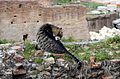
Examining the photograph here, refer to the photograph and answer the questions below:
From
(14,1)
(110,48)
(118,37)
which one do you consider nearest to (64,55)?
(110,48)

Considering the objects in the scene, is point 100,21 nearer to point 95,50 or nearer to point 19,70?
point 95,50

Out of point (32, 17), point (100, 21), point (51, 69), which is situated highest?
point (51, 69)

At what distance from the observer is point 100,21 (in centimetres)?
1667

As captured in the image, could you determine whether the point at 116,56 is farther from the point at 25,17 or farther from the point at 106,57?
the point at 25,17

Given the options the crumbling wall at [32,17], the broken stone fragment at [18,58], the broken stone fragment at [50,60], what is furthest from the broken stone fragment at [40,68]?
the crumbling wall at [32,17]

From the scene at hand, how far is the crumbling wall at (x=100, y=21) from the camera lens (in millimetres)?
16506

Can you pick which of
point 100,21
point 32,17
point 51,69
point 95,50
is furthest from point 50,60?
point 100,21

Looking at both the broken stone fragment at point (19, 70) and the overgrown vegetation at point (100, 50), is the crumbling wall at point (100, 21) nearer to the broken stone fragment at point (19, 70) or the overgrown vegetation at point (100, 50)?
the overgrown vegetation at point (100, 50)

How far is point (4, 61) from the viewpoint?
479 centimetres

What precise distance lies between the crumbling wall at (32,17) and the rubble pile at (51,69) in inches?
349

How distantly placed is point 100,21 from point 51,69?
475 inches

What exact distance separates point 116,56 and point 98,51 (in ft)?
0.80

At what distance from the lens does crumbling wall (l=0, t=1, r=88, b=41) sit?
1386 centimetres

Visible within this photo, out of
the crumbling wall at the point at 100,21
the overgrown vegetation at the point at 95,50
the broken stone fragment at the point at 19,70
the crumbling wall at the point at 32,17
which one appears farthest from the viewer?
the crumbling wall at the point at 100,21
